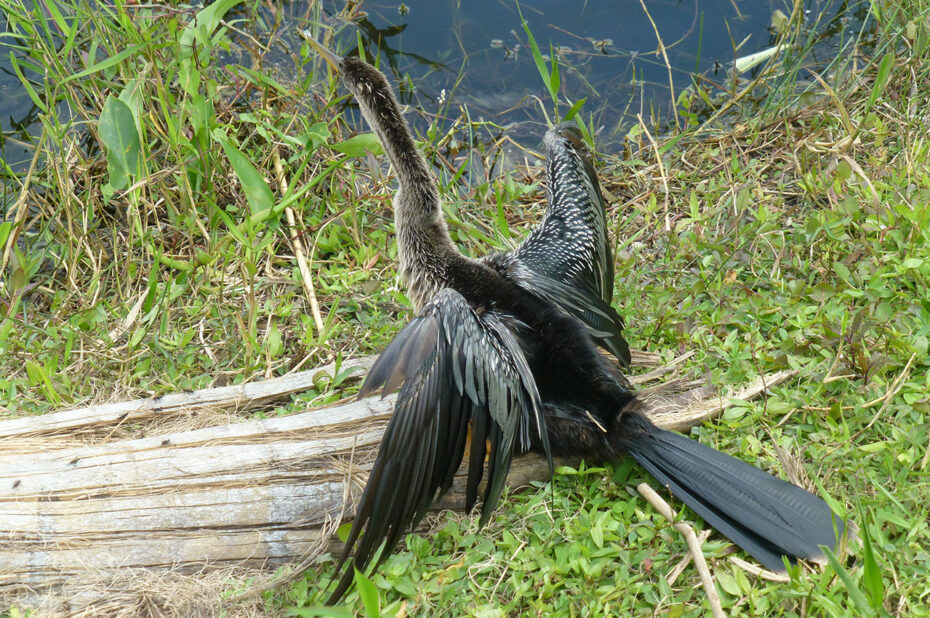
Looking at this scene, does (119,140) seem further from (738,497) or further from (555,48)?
(738,497)

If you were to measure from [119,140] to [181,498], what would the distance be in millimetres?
2045

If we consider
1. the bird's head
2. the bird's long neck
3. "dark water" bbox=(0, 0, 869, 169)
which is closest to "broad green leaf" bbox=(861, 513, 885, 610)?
the bird's long neck

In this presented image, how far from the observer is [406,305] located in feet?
12.2

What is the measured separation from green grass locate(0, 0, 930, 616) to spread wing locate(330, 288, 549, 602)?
0.21 meters

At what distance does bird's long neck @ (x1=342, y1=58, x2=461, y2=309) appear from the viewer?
330 centimetres

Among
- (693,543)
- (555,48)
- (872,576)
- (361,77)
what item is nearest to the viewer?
(872,576)

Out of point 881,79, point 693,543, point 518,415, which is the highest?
point 881,79

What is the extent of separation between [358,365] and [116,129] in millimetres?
1724

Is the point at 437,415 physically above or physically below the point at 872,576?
above

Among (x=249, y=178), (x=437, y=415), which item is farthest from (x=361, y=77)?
(x=437, y=415)

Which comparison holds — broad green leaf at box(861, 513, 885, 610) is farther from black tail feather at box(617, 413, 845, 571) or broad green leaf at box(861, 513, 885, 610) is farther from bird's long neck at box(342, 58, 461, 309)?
bird's long neck at box(342, 58, 461, 309)

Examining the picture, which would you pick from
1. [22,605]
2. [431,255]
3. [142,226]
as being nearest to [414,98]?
[142,226]

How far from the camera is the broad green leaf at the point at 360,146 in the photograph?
13.3 ft

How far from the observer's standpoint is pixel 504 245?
162 inches
